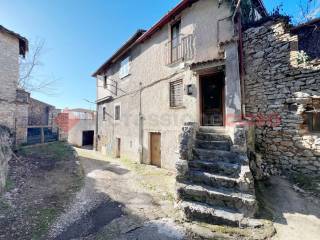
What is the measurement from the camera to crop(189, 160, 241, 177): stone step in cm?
472

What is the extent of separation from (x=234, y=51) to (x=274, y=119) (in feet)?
8.75

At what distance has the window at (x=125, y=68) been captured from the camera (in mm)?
12500

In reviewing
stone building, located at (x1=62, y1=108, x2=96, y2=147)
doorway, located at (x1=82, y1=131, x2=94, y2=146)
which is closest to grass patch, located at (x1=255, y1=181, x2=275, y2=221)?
stone building, located at (x1=62, y1=108, x2=96, y2=147)

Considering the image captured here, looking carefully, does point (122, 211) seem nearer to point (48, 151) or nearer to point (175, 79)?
point (175, 79)

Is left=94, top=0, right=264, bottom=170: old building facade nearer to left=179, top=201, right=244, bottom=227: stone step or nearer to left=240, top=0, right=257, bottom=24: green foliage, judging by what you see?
left=240, top=0, right=257, bottom=24: green foliage

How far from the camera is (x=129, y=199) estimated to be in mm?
5629

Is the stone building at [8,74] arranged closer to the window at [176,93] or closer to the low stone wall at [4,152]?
the low stone wall at [4,152]

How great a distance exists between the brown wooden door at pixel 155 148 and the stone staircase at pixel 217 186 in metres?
4.12

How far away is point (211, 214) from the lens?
4.02 m

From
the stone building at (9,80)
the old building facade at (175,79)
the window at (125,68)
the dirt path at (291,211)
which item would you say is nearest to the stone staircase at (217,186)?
the dirt path at (291,211)

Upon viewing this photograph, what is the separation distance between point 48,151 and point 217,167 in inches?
357

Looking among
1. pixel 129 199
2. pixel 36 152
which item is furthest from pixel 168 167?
pixel 36 152

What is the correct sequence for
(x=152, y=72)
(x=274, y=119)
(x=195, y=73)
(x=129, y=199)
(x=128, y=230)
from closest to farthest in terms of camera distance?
(x=128, y=230)
(x=129, y=199)
(x=274, y=119)
(x=195, y=73)
(x=152, y=72)

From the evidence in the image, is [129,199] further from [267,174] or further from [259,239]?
[267,174]
